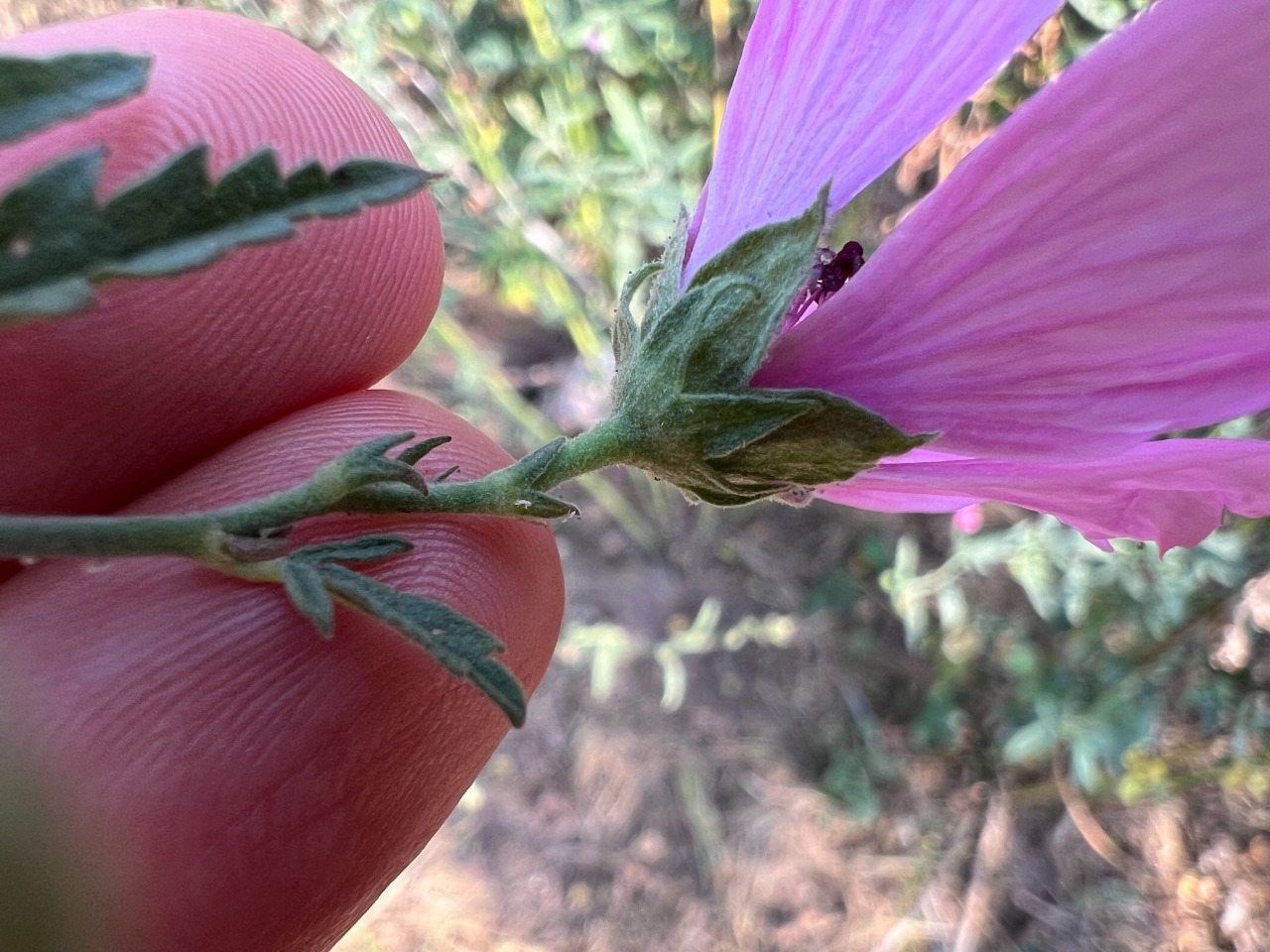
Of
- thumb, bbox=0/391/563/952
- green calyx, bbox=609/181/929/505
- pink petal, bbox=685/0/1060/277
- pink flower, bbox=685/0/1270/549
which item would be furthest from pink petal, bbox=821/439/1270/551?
thumb, bbox=0/391/563/952

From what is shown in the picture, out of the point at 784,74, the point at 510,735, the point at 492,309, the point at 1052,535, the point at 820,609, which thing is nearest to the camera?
the point at 784,74

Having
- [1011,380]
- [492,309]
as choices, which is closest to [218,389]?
[1011,380]

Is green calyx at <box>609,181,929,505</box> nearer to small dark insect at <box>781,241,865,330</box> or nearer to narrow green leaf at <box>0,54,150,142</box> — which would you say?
small dark insect at <box>781,241,865,330</box>

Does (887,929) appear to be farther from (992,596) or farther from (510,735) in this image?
(510,735)

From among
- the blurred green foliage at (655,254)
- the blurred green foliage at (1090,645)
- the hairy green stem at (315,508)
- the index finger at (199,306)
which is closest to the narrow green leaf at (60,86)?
the hairy green stem at (315,508)

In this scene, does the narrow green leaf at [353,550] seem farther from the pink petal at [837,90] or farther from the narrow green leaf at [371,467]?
the pink petal at [837,90]

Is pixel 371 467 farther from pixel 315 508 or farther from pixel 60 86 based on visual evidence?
pixel 60 86
